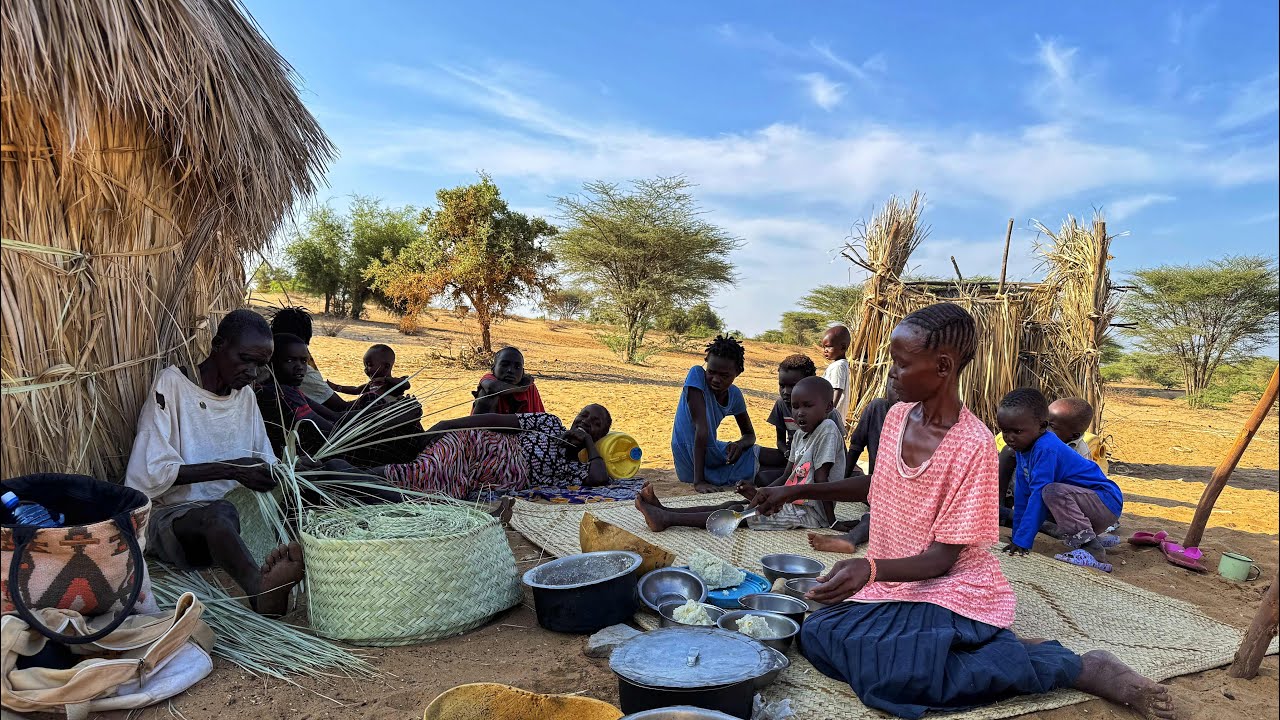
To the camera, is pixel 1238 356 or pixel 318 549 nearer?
pixel 318 549

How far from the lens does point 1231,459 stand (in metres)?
3.54

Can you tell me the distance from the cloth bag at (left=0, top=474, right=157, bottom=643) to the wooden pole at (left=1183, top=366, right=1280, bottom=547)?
4.07 m

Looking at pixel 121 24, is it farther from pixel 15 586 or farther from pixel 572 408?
pixel 572 408

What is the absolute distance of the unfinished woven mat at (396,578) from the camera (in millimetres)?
2604

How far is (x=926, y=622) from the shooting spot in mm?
2260

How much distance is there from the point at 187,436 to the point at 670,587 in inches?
80.6

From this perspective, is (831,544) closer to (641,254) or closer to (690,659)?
(690,659)

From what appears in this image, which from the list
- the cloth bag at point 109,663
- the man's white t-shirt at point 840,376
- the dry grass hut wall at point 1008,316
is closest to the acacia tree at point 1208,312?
the dry grass hut wall at point 1008,316

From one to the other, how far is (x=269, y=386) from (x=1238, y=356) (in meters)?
22.0

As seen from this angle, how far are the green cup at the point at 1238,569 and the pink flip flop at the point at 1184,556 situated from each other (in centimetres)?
10

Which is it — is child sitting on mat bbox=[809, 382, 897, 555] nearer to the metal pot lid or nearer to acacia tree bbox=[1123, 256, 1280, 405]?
the metal pot lid

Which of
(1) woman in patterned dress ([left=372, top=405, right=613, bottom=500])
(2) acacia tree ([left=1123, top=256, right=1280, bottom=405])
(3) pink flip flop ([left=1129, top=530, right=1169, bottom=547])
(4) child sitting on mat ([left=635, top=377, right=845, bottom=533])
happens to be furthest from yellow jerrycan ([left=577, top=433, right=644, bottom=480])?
(2) acacia tree ([left=1123, top=256, right=1280, bottom=405])

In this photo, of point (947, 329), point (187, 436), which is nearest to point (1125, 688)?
point (947, 329)

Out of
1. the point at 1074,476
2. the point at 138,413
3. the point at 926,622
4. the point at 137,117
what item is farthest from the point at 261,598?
Result: the point at 1074,476
